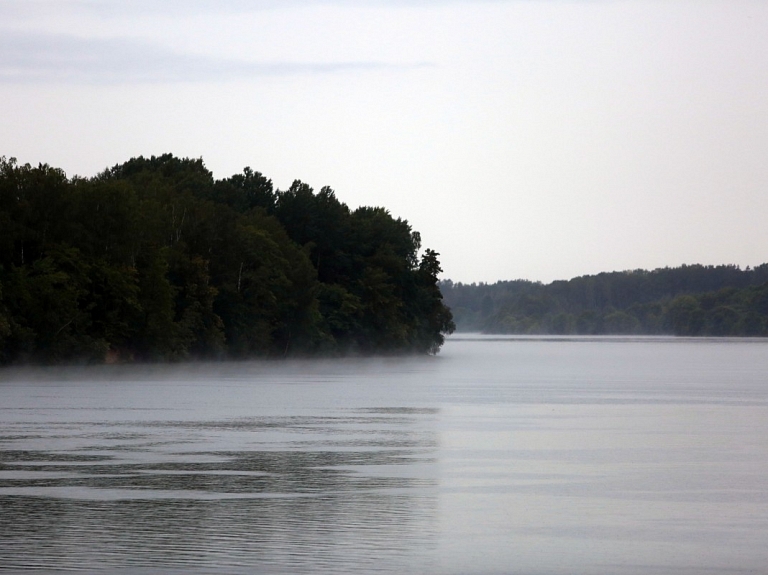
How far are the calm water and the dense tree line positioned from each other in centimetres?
3782

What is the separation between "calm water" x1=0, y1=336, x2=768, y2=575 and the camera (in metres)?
15.7

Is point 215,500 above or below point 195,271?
below

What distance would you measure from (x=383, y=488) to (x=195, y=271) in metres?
83.3

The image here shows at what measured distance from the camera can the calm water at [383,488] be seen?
1569cm

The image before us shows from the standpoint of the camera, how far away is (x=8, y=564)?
48.6ft

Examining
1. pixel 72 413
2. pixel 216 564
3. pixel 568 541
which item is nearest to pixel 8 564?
pixel 216 564

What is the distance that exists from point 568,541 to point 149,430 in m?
19.8

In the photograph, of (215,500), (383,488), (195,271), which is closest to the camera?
(215,500)

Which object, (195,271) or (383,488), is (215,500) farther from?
(195,271)

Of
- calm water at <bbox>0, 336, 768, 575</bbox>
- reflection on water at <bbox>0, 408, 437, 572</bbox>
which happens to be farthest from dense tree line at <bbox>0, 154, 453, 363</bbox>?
reflection on water at <bbox>0, 408, 437, 572</bbox>

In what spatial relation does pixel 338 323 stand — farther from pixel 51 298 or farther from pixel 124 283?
pixel 51 298

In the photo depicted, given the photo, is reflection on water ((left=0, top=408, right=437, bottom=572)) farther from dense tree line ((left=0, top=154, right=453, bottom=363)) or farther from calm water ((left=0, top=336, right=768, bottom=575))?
dense tree line ((left=0, top=154, right=453, bottom=363))

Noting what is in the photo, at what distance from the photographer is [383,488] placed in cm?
2205

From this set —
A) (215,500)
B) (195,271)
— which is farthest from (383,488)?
(195,271)
